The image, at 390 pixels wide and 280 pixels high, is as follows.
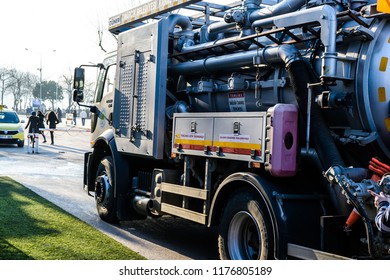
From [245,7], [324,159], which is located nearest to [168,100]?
[245,7]

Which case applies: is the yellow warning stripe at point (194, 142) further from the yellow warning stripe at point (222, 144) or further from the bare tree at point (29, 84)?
the bare tree at point (29, 84)

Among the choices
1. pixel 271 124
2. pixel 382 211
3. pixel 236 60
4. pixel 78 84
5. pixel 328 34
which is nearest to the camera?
pixel 382 211

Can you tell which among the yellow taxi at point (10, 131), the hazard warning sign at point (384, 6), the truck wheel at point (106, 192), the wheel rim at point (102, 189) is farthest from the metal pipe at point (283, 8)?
the yellow taxi at point (10, 131)

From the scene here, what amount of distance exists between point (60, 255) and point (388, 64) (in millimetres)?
4226

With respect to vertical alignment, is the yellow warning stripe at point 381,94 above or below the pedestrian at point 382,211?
above

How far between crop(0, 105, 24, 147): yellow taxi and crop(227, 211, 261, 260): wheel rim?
67.9ft

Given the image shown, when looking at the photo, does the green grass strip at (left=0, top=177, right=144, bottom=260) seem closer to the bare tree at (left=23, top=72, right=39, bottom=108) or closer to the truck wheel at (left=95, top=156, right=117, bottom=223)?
the truck wheel at (left=95, top=156, right=117, bottom=223)

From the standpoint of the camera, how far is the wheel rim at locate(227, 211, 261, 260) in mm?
5750

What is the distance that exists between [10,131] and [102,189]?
17.1 metres

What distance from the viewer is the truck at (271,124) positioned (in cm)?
506

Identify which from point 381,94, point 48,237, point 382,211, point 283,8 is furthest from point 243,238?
point 48,237

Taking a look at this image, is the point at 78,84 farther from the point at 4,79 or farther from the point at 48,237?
the point at 4,79

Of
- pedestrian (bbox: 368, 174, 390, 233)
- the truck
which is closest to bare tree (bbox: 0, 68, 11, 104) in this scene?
the truck

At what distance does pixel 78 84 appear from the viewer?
9.59 meters
